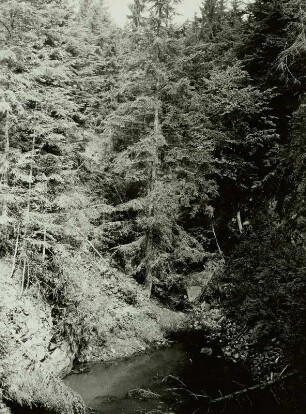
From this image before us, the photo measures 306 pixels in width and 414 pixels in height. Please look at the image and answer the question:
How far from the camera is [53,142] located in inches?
562

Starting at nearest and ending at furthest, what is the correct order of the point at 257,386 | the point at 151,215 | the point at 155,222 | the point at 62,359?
the point at 257,386, the point at 62,359, the point at 155,222, the point at 151,215

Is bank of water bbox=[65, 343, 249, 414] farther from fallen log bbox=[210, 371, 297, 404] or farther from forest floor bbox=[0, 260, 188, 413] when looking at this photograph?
fallen log bbox=[210, 371, 297, 404]

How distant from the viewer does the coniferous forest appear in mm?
10172

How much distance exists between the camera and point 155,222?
53.3ft

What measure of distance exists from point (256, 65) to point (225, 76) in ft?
11.4

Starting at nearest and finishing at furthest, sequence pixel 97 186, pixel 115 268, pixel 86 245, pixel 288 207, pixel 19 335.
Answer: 1. pixel 19 335
2. pixel 288 207
3. pixel 86 245
4. pixel 115 268
5. pixel 97 186

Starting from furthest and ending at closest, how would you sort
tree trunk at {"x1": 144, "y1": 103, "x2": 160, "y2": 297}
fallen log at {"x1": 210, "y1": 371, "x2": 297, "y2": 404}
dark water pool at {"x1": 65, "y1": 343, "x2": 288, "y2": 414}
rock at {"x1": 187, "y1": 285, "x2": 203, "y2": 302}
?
1. rock at {"x1": 187, "y1": 285, "x2": 203, "y2": 302}
2. tree trunk at {"x1": 144, "y1": 103, "x2": 160, "y2": 297}
3. dark water pool at {"x1": 65, "y1": 343, "x2": 288, "y2": 414}
4. fallen log at {"x1": 210, "y1": 371, "x2": 297, "y2": 404}

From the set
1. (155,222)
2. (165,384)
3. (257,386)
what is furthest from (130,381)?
(155,222)

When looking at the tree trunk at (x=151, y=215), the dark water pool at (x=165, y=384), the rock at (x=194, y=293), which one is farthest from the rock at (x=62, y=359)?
the rock at (x=194, y=293)

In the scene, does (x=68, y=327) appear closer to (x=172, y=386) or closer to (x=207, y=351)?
(x=172, y=386)

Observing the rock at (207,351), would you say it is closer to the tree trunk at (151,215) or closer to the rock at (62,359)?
the tree trunk at (151,215)

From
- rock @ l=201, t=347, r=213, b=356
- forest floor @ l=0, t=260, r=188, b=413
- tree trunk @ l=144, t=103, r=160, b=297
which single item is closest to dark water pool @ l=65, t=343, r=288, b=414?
rock @ l=201, t=347, r=213, b=356

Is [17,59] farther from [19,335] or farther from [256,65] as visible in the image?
[256,65]

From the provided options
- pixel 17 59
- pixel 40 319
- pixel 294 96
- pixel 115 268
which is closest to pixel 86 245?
pixel 115 268
